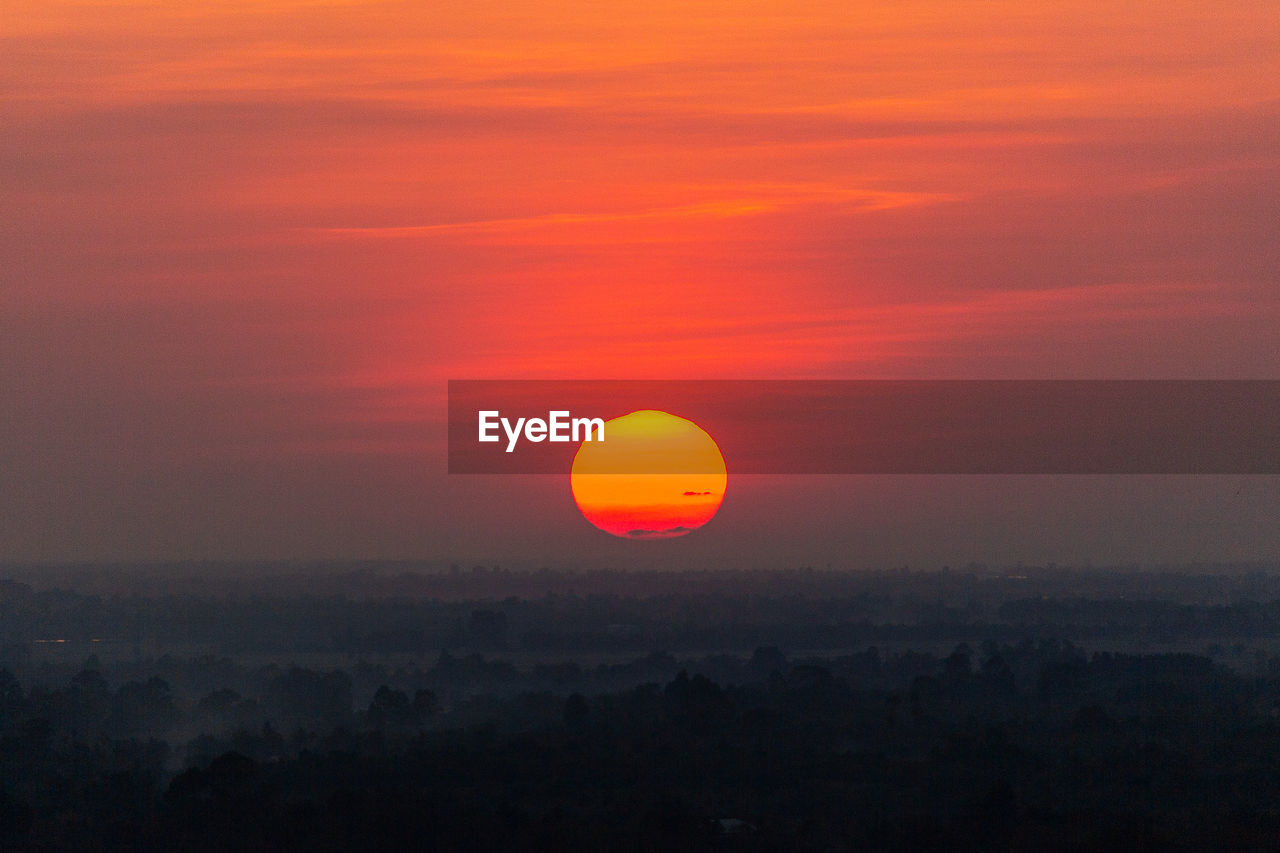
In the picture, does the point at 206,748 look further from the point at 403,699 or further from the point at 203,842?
the point at 203,842

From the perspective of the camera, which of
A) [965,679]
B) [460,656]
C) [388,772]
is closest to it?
[388,772]

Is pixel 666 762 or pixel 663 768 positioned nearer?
pixel 663 768

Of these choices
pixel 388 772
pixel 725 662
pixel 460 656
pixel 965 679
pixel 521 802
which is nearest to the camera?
pixel 521 802

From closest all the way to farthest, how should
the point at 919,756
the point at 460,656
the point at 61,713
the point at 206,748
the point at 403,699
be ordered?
the point at 919,756 → the point at 206,748 → the point at 61,713 → the point at 403,699 → the point at 460,656

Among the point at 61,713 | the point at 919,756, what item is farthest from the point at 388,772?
the point at 61,713

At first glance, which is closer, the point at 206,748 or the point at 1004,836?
the point at 1004,836

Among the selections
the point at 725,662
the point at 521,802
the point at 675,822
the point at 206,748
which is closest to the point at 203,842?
the point at 521,802

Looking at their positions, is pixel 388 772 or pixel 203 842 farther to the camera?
pixel 388 772

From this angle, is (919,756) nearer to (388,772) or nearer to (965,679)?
(388,772)

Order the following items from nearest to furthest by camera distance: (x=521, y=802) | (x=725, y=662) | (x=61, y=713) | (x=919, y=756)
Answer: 1. (x=521, y=802)
2. (x=919, y=756)
3. (x=61, y=713)
4. (x=725, y=662)
